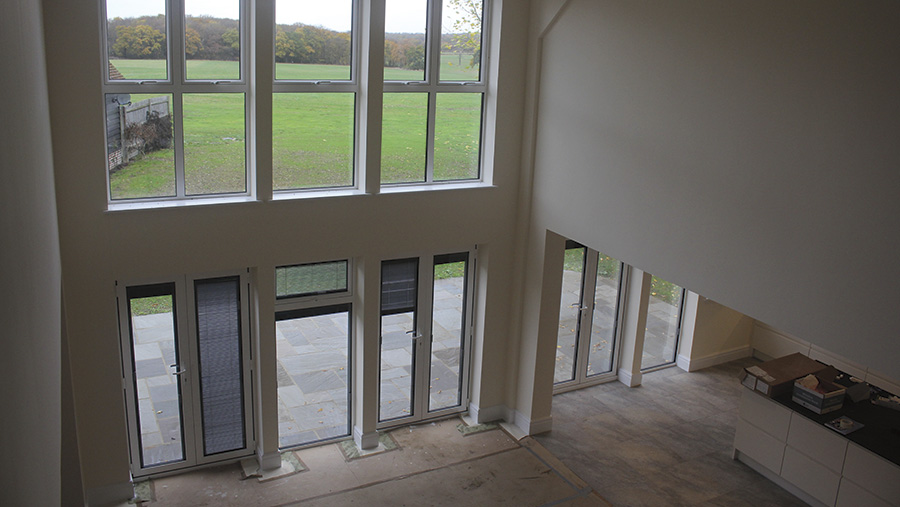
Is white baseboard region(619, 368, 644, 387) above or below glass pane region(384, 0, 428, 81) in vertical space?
below

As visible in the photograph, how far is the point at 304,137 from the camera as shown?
7.05m

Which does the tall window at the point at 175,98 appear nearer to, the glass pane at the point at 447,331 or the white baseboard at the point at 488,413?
the glass pane at the point at 447,331

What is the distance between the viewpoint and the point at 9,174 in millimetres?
2037

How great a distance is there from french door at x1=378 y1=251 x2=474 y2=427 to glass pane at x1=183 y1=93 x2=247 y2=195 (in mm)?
1985

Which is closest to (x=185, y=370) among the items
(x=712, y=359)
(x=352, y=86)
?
(x=352, y=86)

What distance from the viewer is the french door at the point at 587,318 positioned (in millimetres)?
9367

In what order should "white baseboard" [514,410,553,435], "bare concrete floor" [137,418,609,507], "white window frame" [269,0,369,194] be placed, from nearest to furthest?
1. "white window frame" [269,0,369,194]
2. "bare concrete floor" [137,418,609,507]
3. "white baseboard" [514,410,553,435]

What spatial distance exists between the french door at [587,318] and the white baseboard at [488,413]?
1.15m

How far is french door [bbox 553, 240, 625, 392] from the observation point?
937 centimetres

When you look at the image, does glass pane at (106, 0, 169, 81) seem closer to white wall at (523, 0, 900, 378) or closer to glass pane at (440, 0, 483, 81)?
glass pane at (440, 0, 483, 81)

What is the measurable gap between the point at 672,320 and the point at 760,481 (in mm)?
2991

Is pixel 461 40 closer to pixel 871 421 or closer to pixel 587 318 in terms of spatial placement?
pixel 587 318

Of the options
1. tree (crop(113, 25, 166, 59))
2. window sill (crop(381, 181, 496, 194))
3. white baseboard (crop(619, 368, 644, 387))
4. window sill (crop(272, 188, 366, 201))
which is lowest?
white baseboard (crop(619, 368, 644, 387))

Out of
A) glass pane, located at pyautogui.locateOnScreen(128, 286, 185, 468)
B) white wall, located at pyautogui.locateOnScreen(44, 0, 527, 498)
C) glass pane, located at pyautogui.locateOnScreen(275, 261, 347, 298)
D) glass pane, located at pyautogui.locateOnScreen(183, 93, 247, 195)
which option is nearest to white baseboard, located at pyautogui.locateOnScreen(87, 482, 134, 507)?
white wall, located at pyautogui.locateOnScreen(44, 0, 527, 498)
